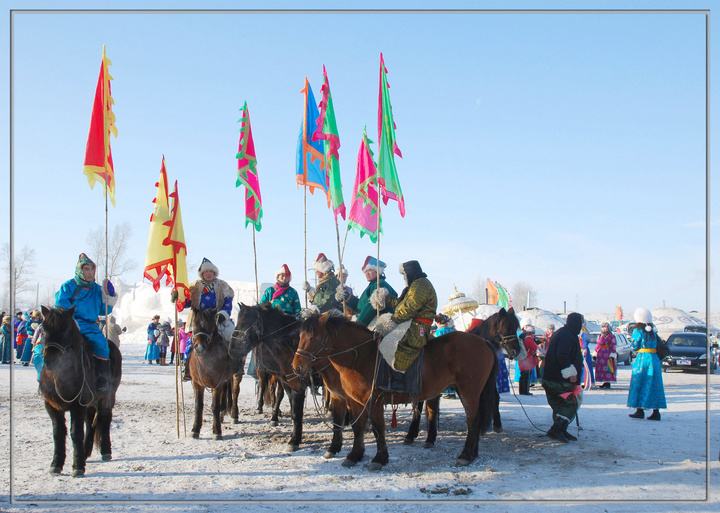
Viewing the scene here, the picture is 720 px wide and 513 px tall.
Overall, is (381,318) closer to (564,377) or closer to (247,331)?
(247,331)

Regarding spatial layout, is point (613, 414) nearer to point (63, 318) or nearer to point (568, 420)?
point (568, 420)

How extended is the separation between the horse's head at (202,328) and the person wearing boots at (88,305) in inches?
56.3

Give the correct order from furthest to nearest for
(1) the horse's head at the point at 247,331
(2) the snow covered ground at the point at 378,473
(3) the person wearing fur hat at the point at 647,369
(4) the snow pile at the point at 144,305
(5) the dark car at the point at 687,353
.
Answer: (4) the snow pile at the point at 144,305 < (5) the dark car at the point at 687,353 < (3) the person wearing fur hat at the point at 647,369 < (1) the horse's head at the point at 247,331 < (2) the snow covered ground at the point at 378,473

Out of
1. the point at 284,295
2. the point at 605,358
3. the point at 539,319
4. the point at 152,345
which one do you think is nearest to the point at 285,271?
the point at 284,295

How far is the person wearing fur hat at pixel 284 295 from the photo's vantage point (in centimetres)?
988

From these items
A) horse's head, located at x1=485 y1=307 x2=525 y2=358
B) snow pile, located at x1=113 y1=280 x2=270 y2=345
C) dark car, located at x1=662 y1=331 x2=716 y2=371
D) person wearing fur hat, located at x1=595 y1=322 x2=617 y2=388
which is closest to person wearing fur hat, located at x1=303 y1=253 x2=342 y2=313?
horse's head, located at x1=485 y1=307 x2=525 y2=358

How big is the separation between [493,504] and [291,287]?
529cm

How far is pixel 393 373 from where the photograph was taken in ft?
23.6

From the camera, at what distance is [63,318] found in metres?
6.52

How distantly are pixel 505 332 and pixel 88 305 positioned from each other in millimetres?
6376

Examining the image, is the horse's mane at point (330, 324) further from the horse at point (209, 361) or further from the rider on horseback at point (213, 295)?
the rider on horseback at point (213, 295)

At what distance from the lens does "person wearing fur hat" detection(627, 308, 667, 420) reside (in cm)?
1058

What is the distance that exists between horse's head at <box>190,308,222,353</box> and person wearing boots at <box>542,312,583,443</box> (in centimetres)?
493

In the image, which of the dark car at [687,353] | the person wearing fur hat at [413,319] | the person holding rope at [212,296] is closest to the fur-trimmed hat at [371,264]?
the person wearing fur hat at [413,319]
